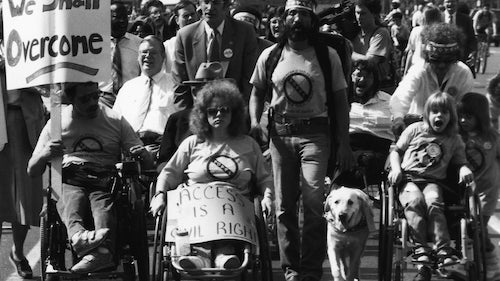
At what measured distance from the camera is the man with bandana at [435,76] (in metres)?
9.45

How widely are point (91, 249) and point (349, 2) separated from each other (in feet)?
20.8

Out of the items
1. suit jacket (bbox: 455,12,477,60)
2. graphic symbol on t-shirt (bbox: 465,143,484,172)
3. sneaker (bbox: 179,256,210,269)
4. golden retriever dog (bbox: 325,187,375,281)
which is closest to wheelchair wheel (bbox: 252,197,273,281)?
sneaker (bbox: 179,256,210,269)

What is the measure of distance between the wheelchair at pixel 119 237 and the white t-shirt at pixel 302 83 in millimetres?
1045

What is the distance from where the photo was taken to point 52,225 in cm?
873

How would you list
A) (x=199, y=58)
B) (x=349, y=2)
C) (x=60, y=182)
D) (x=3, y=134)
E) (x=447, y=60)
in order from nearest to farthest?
(x=3, y=134) → (x=60, y=182) → (x=447, y=60) → (x=199, y=58) → (x=349, y=2)

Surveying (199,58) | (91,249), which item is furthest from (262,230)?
(199,58)

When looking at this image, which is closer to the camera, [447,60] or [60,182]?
[60,182]

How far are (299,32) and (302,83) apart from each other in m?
0.33

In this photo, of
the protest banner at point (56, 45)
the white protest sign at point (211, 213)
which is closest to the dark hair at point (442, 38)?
the white protest sign at point (211, 213)

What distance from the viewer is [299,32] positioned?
9234 mm

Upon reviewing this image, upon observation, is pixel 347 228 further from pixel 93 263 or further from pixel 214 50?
pixel 214 50

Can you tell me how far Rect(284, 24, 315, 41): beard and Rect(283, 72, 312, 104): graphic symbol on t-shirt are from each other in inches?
9.2

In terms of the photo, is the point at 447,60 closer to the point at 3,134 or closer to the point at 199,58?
the point at 199,58

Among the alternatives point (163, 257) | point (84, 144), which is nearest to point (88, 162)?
point (84, 144)
